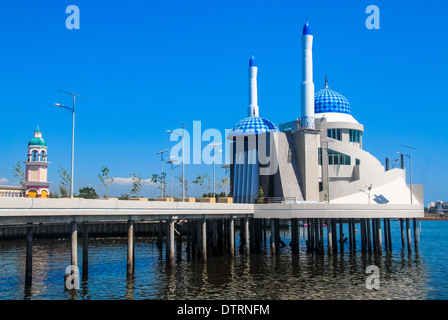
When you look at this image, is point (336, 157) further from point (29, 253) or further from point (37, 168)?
point (37, 168)

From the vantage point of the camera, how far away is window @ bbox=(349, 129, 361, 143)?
82625mm

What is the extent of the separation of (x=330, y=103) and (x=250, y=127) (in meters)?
15.4

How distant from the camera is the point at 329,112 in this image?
84.7 metres

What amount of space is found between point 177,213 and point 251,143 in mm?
33344

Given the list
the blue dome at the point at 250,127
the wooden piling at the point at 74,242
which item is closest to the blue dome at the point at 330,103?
the blue dome at the point at 250,127

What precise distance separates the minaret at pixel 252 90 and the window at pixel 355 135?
1868 cm

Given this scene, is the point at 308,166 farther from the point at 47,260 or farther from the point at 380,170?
the point at 47,260

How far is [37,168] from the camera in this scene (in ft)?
340

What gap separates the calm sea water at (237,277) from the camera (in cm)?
3575

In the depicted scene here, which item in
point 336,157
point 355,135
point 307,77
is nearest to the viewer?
point 307,77

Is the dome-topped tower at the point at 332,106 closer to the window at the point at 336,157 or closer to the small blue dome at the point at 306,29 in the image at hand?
the window at the point at 336,157

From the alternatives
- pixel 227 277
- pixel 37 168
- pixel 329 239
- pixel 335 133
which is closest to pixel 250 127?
pixel 335 133

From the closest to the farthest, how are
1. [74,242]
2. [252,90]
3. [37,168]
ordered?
[74,242]
[252,90]
[37,168]
